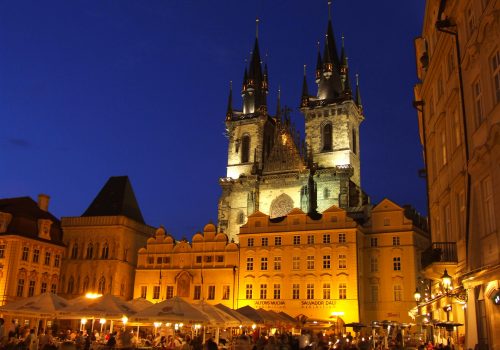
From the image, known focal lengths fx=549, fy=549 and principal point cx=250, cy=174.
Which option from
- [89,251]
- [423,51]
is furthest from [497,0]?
[89,251]

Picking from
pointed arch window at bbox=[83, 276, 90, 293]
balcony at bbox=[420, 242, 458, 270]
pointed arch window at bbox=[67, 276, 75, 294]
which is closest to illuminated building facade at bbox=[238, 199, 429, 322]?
pointed arch window at bbox=[83, 276, 90, 293]

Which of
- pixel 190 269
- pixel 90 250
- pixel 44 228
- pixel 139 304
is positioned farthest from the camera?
pixel 90 250

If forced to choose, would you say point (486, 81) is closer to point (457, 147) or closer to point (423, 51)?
point (457, 147)

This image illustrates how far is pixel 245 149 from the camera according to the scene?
7356 cm

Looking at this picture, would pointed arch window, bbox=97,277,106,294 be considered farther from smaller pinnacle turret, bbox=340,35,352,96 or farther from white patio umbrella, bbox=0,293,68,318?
smaller pinnacle turret, bbox=340,35,352,96

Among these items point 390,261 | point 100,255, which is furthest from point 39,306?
point 100,255

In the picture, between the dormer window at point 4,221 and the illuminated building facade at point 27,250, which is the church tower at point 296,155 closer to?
the illuminated building facade at point 27,250

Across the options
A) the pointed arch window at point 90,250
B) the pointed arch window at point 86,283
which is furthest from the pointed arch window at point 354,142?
the pointed arch window at point 86,283

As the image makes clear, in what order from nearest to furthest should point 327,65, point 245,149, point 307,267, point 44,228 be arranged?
1. point 307,267
2. point 44,228
3. point 245,149
4. point 327,65

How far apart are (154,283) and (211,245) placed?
6839 mm

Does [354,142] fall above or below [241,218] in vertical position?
above

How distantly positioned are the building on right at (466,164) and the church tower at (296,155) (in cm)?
4000

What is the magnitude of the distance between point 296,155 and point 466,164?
52.5 metres

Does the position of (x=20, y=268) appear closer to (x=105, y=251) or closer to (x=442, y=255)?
(x=105, y=251)
